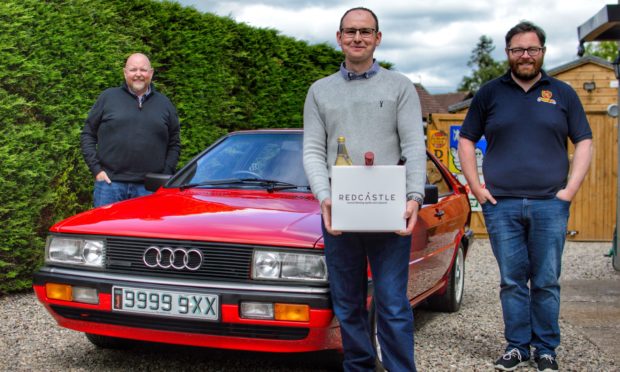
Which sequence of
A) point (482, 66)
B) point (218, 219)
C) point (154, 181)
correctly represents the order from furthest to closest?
point (482, 66)
point (154, 181)
point (218, 219)

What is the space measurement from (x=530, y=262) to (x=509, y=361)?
600 mm

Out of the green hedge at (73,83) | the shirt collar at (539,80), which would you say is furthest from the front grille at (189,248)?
the green hedge at (73,83)

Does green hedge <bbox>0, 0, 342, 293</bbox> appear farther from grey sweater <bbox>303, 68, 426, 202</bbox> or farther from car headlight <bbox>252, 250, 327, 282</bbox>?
grey sweater <bbox>303, 68, 426, 202</bbox>

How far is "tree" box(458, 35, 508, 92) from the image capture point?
79.9 meters

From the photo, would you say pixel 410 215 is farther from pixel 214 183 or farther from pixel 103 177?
pixel 103 177

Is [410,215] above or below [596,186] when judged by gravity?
above

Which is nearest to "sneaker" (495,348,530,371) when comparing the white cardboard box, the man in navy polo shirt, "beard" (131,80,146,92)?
the man in navy polo shirt

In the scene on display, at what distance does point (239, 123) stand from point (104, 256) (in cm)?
596

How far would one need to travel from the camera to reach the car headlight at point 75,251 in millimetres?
4020

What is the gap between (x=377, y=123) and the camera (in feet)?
11.2

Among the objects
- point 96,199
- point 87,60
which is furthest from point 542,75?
point 87,60

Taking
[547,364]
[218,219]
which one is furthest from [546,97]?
[218,219]

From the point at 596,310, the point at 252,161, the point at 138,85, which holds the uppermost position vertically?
the point at 138,85

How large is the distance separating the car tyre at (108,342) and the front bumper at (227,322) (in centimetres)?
69
